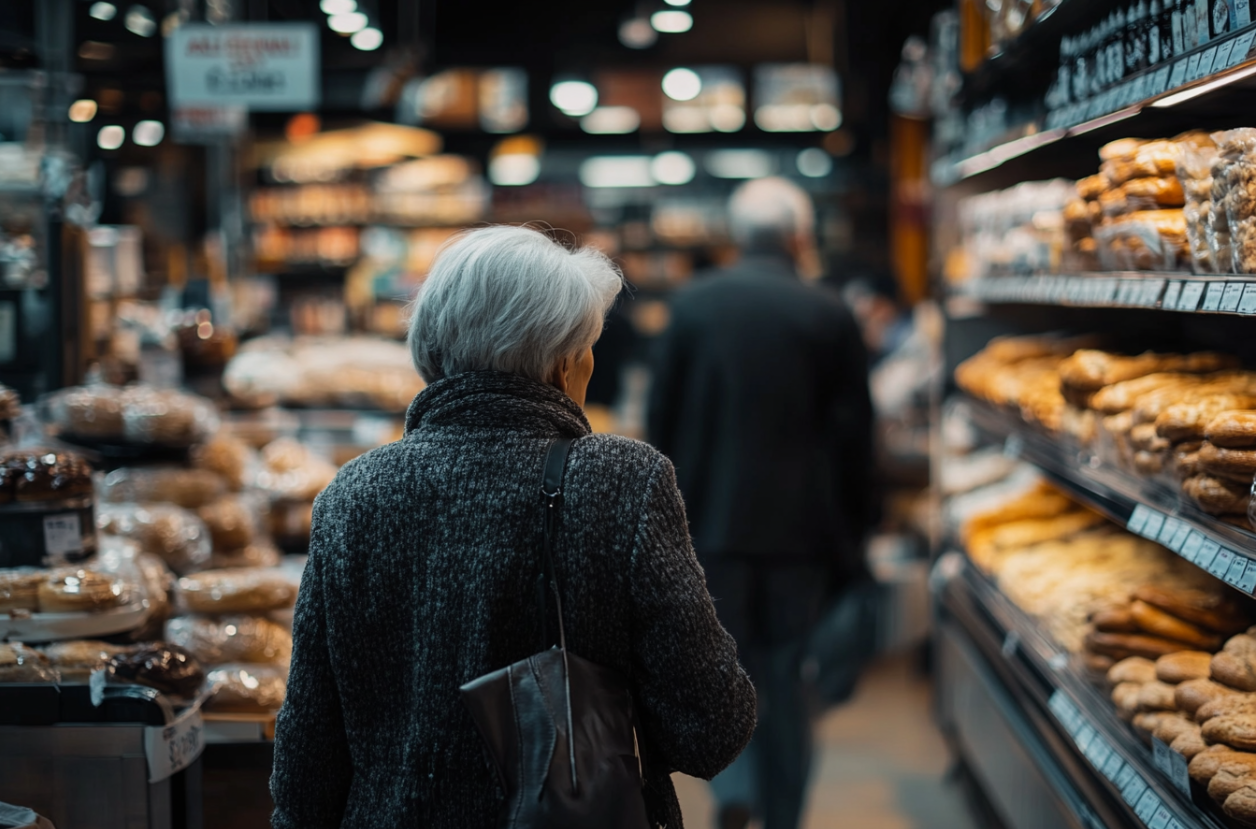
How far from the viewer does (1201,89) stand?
216cm

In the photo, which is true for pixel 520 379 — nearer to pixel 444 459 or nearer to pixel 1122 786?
pixel 444 459

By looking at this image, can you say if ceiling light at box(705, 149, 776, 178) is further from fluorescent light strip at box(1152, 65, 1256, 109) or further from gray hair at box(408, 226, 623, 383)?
gray hair at box(408, 226, 623, 383)

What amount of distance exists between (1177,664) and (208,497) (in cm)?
239

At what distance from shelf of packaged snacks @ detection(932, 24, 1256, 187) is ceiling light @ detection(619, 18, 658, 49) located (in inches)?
287

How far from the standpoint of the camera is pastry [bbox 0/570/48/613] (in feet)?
7.20

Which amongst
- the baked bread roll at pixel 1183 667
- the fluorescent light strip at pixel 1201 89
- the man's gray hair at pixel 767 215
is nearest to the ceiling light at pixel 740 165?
the man's gray hair at pixel 767 215

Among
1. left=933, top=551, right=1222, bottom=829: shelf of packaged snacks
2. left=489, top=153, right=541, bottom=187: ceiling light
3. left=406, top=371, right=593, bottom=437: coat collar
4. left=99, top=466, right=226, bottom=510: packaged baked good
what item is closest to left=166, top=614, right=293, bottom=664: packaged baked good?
A: left=99, top=466, right=226, bottom=510: packaged baked good

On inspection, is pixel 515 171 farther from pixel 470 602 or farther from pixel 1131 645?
pixel 470 602

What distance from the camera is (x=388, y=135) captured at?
11195mm

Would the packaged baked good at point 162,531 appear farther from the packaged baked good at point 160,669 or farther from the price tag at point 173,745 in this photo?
the price tag at point 173,745

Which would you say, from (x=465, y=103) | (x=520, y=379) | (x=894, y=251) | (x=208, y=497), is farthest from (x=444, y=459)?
(x=894, y=251)

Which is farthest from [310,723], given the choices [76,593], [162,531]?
[162,531]

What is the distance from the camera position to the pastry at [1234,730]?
1.93 metres

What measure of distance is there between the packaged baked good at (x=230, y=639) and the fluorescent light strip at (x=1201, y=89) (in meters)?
2.08
